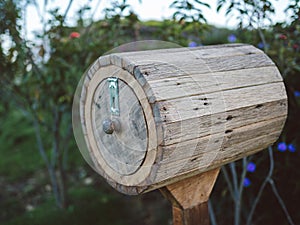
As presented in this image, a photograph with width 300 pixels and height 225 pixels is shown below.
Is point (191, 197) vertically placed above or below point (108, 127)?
below

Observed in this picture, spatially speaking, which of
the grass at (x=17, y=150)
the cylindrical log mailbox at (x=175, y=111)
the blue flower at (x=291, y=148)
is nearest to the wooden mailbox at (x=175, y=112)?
the cylindrical log mailbox at (x=175, y=111)

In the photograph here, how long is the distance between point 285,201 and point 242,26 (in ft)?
3.89

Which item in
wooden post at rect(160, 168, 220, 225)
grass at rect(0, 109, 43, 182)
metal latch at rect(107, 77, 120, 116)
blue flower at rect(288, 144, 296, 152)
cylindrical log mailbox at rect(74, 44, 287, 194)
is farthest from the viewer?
grass at rect(0, 109, 43, 182)

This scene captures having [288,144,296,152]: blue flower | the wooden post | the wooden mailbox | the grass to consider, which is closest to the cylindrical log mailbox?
the wooden mailbox

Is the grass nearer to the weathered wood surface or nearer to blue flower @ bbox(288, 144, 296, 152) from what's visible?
the weathered wood surface

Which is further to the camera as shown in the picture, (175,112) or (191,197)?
(191,197)

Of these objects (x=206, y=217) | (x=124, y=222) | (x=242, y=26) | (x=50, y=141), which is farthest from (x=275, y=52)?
Answer: (x=50, y=141)

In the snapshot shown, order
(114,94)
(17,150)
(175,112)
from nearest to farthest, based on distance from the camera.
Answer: (175,112)
(114,94)
(17,150)

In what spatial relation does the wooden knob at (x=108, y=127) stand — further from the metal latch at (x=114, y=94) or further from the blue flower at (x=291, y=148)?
the blue flower at (x=291, y=148)

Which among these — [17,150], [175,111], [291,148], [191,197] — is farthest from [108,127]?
[17,150]

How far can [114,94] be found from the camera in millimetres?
1533

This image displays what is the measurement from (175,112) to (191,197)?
0.55 metres

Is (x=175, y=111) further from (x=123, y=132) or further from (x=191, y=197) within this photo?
(x=191, y=197)

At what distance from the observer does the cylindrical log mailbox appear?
1.38 m
